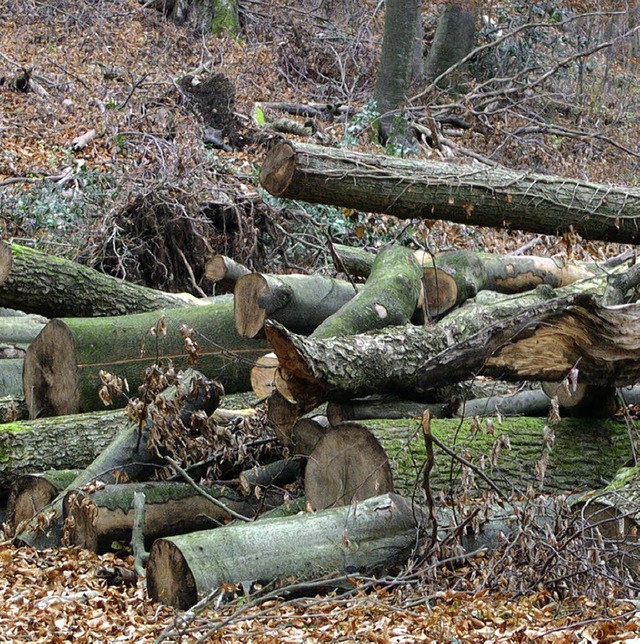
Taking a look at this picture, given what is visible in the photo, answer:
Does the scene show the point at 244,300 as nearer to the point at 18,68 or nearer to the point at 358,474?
the point at 358,474

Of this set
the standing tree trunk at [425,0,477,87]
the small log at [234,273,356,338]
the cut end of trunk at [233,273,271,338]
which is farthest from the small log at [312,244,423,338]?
the standing tree trunk at [425,0,477,87]

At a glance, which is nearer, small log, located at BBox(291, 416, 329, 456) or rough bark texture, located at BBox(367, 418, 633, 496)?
rough bark texture, located at BBox(367, 418, 633, 496)

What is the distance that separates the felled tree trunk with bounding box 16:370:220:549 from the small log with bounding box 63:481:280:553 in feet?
0.30

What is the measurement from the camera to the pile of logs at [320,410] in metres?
4.67

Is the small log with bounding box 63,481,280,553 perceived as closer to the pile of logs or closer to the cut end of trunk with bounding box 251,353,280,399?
the pile of logs

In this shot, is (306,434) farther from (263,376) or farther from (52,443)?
(52,443)

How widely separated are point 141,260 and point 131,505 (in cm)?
468

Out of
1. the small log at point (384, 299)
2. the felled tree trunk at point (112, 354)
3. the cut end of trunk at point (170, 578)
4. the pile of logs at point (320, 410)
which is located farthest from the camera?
the felled tree trunk at point (112, 354)

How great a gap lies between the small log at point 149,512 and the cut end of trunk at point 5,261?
2.29 meters

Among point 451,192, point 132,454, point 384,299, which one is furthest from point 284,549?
point 384,299

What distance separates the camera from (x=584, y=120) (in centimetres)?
1638

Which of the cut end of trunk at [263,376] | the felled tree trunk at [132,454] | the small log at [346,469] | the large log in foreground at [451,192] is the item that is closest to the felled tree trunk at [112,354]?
the cut end of trunk at [263,376]

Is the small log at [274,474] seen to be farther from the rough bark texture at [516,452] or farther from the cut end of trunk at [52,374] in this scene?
the cut end of trunk at [52,374]

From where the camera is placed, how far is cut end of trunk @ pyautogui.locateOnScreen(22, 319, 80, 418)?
6.43m
